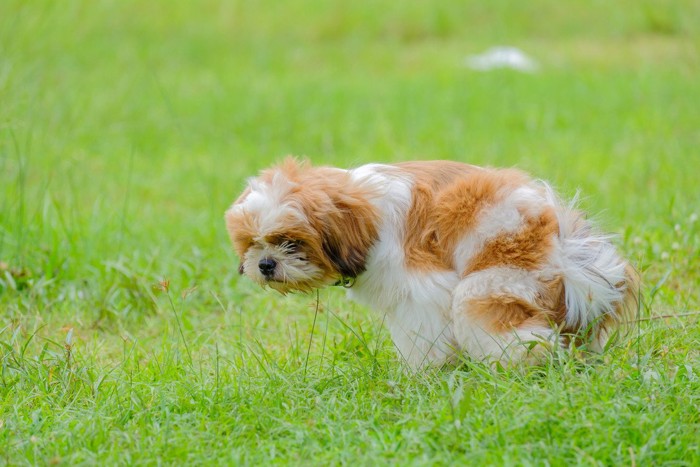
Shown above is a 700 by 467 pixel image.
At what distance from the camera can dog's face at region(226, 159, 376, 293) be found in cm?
452

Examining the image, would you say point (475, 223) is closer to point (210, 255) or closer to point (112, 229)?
point (210, 255)

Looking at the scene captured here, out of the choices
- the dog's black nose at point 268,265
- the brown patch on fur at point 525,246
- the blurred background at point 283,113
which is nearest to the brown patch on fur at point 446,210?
the brown patch on fur at point 525,246

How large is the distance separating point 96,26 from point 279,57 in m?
2.88

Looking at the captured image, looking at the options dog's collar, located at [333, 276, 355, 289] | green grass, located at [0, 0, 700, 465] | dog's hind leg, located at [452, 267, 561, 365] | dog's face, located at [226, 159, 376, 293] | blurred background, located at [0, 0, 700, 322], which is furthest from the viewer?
blurred background, located at [0, 0, 700, 322]

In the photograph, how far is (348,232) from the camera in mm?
4566

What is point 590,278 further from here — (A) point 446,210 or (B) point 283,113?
(B) point 283,113

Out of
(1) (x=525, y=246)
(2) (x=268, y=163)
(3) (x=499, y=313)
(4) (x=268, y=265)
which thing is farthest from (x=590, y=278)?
(2) (x=268, y=163)

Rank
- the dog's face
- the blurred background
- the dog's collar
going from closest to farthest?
the dog's face, the dog's collar, the blurred background

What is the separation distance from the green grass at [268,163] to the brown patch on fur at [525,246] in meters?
0.47

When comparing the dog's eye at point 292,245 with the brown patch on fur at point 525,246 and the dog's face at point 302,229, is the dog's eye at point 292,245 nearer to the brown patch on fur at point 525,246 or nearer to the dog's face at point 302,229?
the dog's face at point 302,229

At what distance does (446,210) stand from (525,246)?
410 millimetres

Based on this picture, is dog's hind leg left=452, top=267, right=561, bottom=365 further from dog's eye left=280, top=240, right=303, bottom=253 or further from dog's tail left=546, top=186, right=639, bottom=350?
dog's eye left=280, top=240, right=303, bottom=253

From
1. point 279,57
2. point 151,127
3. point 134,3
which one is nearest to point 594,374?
point 151,127

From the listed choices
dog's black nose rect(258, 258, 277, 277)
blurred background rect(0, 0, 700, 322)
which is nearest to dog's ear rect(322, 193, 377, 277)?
dog's black nose rect(258, 258, 277, 277)
